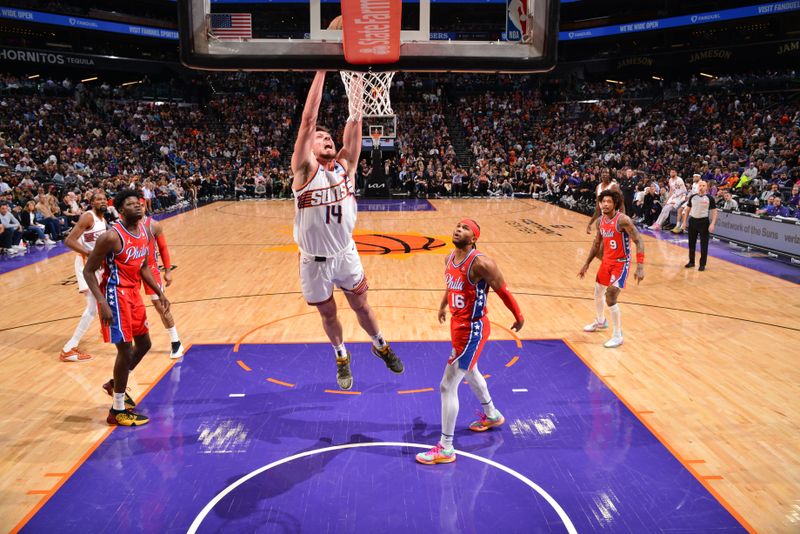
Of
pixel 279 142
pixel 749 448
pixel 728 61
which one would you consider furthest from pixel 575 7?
pixel 749 448

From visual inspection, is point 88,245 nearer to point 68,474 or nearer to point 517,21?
point 68,474

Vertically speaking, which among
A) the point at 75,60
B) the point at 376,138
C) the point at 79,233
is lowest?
the point at 79,233

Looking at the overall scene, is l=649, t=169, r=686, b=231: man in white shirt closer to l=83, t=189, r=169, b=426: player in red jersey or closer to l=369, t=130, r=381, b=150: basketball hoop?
l=369, t=130, r=381, b=150: basketball hoop

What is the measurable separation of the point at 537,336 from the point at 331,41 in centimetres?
481

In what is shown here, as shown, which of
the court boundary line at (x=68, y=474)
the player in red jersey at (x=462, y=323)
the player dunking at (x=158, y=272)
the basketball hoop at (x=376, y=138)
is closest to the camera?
the court boundary line at (x=68, y=474)

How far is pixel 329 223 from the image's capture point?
14.4 feet

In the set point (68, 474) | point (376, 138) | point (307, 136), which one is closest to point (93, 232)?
point (68, 474)

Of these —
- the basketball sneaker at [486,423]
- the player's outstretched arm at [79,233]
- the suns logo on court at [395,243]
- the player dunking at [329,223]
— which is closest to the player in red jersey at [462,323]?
the basketball sneaker at [486,423]

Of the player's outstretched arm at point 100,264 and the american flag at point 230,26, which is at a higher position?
the american flag at point 230,26

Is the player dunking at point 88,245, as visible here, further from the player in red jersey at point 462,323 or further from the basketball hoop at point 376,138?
the basketball hoop at point 376,138

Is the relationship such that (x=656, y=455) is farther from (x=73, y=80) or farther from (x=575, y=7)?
(x=73, y=80)

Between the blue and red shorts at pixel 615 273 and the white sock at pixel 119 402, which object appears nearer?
the white sock at pixel 119 402

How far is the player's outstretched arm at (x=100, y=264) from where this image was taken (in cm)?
465

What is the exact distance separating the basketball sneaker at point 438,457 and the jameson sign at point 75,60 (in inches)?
1202
